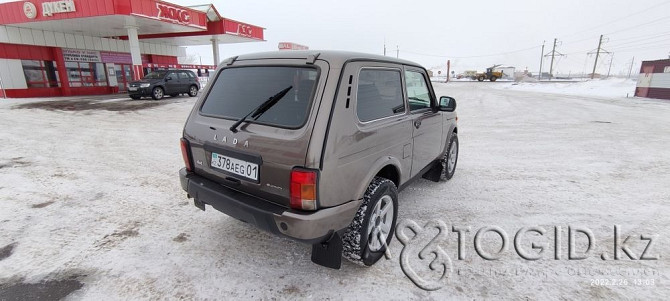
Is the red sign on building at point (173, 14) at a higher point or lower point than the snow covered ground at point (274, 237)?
higher

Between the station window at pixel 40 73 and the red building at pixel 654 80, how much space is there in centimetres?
3794

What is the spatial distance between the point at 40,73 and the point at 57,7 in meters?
6.66

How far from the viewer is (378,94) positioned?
284 cm

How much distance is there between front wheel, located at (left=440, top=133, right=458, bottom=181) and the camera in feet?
14.9

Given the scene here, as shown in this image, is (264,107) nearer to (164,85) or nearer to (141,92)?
(141,92)

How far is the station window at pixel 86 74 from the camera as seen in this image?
64.0 feet

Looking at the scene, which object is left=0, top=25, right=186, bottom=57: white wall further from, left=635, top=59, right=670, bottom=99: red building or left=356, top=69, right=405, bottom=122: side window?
left=635, top=59, right=670, bottom=99: red building

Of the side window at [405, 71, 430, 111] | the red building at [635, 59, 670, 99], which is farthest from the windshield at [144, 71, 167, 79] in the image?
→ the red building at [635, 59, 670, 99]

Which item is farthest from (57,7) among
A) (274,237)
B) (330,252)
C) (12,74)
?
(330,252)

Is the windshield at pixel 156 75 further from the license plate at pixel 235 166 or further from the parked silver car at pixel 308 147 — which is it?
the license plate at pixel 235 166

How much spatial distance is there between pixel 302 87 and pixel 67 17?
17626mm

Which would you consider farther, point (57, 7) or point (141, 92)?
point (141, 92)

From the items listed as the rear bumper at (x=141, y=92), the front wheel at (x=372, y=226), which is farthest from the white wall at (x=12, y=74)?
the front wheel at (x=372, y=226)

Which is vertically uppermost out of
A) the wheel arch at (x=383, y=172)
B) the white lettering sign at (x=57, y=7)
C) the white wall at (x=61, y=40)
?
the white lettering sign at (x=57, y=7)
